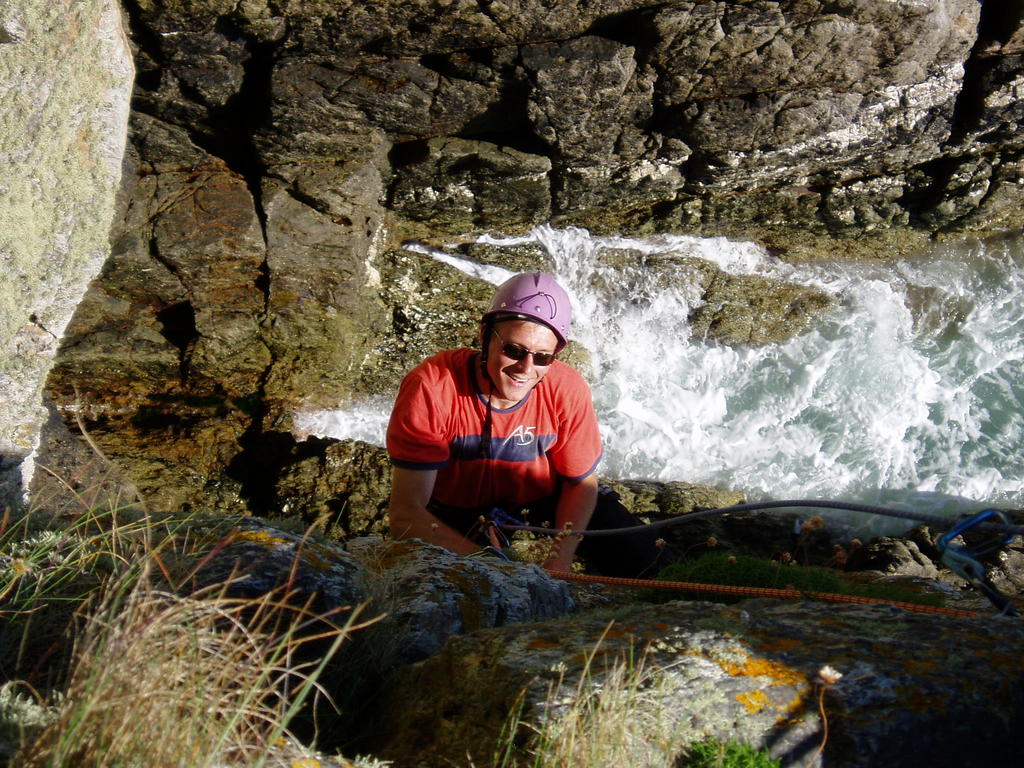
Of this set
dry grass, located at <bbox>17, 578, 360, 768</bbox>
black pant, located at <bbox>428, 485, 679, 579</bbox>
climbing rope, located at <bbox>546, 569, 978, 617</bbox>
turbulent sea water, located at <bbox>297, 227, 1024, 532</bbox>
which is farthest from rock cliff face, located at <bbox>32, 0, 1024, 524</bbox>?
dry grass, located at <bbox>17, 578, 360, 768</bbox>

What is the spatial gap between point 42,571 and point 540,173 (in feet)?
22.4

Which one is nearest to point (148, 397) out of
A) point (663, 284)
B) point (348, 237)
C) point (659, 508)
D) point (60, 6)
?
point (348, 237)

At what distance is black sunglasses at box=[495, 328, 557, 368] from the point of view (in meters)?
4.23

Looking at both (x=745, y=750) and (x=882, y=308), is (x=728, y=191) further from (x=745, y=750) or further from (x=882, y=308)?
(x=745, y=750)

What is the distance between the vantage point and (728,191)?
9.11m

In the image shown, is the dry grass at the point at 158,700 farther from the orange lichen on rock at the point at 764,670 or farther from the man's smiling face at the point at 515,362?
the man's smiling face at the point at 515,362

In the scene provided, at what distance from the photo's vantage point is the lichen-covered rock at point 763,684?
195cm

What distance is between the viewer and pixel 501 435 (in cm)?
456

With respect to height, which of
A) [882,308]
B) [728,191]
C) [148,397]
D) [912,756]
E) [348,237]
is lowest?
[148,397]

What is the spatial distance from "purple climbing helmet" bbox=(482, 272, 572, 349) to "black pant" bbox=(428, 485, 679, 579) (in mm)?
1116

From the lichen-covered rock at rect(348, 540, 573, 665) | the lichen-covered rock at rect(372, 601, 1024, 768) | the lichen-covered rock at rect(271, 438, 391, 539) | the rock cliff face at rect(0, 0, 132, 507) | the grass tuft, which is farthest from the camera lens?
the lichen-covered rock at rect(271, 438, 391, 539)

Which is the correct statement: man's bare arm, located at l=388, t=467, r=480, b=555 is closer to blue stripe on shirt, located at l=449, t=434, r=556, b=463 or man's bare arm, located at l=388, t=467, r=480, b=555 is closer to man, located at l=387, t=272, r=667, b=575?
man, located at l=387, t=272, r=667, b=575

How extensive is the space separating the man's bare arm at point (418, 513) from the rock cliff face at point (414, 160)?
3.42m

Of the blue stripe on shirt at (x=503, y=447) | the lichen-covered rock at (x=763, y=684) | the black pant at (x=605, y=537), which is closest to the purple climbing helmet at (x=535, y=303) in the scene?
the blue stripe on shirt at (x=503, y=447)
